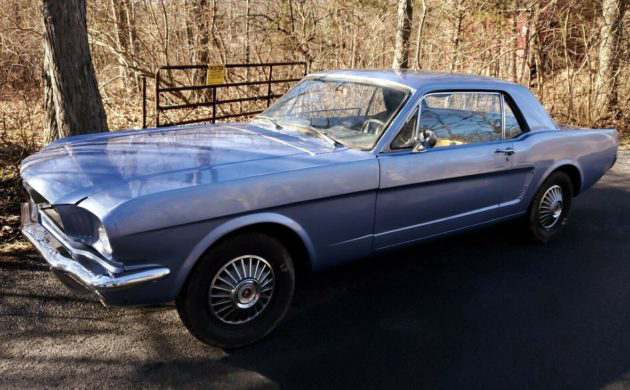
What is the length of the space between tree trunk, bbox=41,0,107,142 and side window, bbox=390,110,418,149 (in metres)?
3.77

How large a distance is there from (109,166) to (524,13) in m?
11.2

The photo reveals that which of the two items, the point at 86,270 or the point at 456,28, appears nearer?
the point at 86,270

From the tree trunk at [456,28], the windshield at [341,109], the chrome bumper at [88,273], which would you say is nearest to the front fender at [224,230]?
the chrome bumper at [88,273]

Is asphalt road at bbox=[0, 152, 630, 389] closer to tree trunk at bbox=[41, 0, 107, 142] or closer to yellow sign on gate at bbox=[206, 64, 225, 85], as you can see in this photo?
tree trunk at bbox=[41, 0, 107, 142]

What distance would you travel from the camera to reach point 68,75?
5.51 m

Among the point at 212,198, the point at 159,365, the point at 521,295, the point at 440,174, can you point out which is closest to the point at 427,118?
the point at 440,174

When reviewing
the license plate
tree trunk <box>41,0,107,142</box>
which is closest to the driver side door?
the license plate

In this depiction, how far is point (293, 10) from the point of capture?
1173cm

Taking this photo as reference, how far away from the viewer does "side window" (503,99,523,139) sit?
4473 millimetres

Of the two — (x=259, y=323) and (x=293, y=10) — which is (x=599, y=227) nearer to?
(x=259, y=323)

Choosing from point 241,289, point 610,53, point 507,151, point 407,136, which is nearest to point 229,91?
point 507,151

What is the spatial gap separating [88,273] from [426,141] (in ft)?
7.86

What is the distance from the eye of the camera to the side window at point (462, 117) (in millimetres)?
3949

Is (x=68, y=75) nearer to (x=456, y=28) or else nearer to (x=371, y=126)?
(x=371, y=126)
